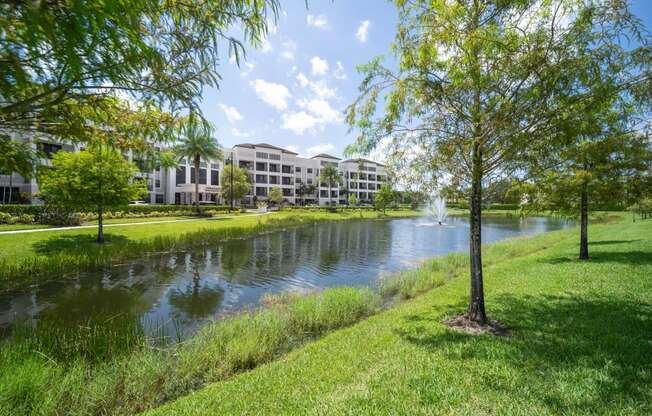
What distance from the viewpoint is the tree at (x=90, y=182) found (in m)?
16.8

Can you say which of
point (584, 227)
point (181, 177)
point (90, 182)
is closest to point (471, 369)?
point (584, 227)

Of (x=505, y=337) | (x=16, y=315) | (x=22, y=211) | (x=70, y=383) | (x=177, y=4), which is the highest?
(x=177, y=4)

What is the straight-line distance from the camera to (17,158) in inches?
191

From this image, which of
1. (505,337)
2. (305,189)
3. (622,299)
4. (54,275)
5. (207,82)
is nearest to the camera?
(207,82)

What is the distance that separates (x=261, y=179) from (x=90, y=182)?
69.0 m

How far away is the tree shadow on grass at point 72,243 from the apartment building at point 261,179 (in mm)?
32622

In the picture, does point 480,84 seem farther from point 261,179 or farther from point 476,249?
point 261,179

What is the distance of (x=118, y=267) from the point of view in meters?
15.1

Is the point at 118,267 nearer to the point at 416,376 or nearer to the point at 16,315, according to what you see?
the point at 16,315

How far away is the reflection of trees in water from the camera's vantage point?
9953mm

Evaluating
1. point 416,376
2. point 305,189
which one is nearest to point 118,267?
point 416,376

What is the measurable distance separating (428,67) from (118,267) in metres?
17.3

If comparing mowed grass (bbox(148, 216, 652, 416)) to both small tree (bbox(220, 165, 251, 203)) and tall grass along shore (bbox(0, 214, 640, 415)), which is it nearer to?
tall grass along shore (bbox(0, 214, 640, 415))

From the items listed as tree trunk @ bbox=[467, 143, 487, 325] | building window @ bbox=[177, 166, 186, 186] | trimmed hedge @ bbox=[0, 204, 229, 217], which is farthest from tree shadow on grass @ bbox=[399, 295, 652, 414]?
building window @ bbox=[177, 166, 186, 186]
